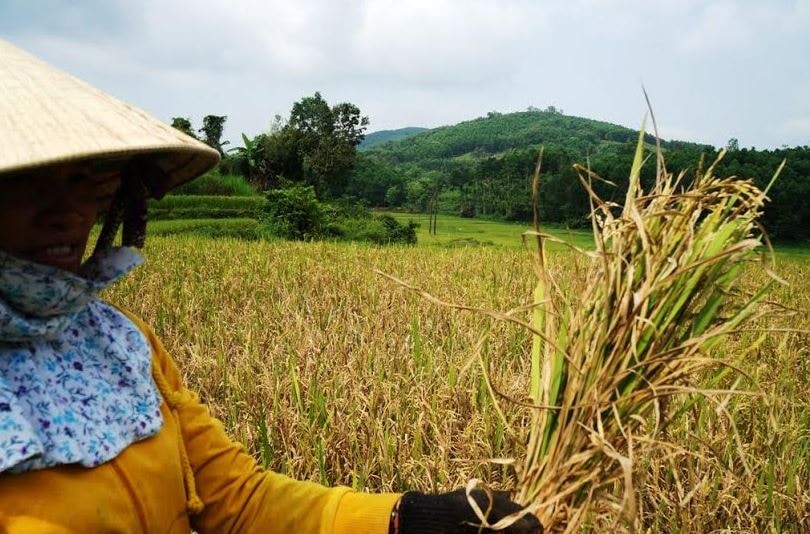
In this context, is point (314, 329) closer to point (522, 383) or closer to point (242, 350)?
point (242, 350)

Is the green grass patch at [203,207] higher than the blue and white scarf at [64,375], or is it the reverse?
the blue and white scarf at [64,375]

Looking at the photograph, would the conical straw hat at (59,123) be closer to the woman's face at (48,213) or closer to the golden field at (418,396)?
the woman's face at (48,213)

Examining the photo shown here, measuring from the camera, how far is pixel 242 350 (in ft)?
11.9

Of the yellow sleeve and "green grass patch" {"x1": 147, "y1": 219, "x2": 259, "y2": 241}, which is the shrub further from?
the yellow sleeve

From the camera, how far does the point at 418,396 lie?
102 inches

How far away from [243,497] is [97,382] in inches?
16.8

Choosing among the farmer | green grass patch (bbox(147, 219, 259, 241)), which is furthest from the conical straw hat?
green grass patch (bbox(147, 219, 259, 241))

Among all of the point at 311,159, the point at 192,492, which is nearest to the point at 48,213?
the point at 192,492

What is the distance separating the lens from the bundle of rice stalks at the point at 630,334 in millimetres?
1157

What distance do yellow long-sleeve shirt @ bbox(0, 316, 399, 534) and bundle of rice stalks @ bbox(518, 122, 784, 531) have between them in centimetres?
37

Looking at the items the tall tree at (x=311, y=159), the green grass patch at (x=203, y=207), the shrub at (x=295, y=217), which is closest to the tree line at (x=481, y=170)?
the tall tree at (x=311, y=159)

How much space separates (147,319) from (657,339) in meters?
4.04

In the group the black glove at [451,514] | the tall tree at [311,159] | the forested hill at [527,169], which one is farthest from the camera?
the tall tree at [311,159]

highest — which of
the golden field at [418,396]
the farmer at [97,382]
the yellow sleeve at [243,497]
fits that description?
the farmer at [97,382]
